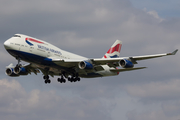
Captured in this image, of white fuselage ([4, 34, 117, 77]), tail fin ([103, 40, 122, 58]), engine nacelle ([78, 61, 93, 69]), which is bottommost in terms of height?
engine nacelle ([78, 61, 93, 69])

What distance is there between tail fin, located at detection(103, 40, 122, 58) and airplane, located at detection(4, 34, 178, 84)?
237 inches

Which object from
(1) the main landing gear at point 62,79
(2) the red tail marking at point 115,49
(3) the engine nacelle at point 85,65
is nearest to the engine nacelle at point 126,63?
(3) the engine nacelle at point 85,65

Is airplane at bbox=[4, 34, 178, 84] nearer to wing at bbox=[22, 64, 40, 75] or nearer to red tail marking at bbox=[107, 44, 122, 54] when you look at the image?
wing at bbox=[22, 64, 40, 75]

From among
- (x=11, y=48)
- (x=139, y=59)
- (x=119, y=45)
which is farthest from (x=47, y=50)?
(x=119, y=45)

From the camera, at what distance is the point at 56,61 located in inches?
2340

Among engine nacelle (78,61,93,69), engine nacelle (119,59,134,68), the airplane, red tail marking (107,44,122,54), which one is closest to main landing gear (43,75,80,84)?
the airplane

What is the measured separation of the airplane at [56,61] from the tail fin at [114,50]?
19.8 ft

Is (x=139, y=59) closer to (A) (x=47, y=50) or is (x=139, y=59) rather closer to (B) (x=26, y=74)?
(A) (x=47, y=50)

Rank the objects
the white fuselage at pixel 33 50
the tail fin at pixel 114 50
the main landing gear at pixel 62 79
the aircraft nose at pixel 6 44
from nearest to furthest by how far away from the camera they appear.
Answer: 1. the aircraft nose at pixel 6 44
2. the white fuselage at pixel 33 50
3. the main landing gear at pixel 62 79
4. the tail fin at pixel 114 50

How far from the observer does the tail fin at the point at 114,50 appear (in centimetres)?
7512

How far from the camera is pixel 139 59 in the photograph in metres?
58.4

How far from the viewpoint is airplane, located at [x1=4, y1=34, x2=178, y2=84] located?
2223 inches

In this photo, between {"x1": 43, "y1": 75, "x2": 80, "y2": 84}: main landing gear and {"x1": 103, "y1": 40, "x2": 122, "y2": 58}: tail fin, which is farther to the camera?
{"x1": 103, "y1": 40, "x2": 122, "y2": 58}: tail fin

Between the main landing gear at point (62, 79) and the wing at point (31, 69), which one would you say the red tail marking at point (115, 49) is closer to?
the main landing gear at point (62, 79)
